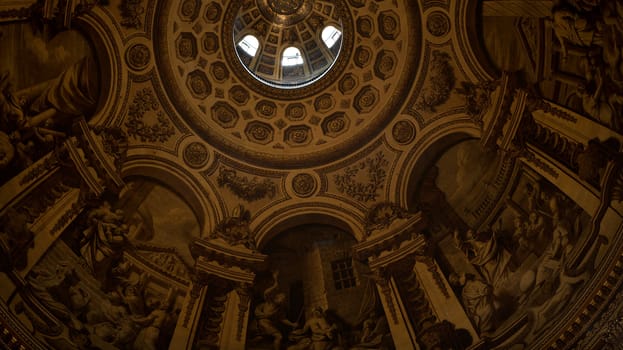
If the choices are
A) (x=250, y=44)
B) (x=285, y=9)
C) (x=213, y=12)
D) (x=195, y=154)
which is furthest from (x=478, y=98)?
(x=250, y=44)

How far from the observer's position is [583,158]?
1030cm

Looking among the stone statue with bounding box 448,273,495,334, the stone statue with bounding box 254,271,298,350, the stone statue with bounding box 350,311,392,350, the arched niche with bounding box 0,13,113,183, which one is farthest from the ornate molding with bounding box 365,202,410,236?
the arched niche with bounding box 0,13,113,183

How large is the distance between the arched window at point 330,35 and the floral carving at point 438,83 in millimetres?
4921

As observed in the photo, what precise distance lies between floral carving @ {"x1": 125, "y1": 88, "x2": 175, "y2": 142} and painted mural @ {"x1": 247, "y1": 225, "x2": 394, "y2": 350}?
4640mm

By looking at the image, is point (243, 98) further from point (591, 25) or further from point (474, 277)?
point (591, 25)

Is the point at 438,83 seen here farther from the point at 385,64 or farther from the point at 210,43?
the point at 210,43

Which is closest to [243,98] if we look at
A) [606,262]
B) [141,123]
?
[141,123]

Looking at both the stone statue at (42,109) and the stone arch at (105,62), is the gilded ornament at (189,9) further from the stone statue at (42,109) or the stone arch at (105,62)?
the stone statue at (42,109)

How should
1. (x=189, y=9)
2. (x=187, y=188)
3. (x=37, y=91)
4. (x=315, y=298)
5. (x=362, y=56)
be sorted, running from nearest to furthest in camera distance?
(x=37, y=91) < (x=315, y=298) < (x=187, y=188) < (x=189, y=9) < (x=362, y=56)

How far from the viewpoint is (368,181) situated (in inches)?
648

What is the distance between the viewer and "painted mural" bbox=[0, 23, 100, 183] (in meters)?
11.4

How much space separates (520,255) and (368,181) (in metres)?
5.77

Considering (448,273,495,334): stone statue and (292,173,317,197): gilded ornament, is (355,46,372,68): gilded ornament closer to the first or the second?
(292,173,317,197): gilded ornament

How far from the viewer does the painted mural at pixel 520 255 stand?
32.0ft
